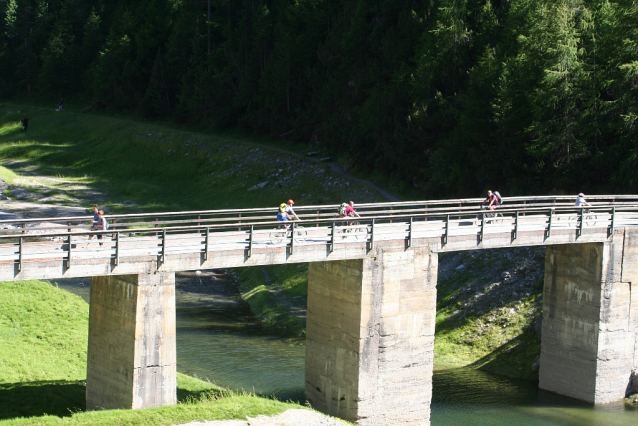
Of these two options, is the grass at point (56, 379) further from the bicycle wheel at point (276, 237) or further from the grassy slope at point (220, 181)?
the grassy slope at point (220, 181)

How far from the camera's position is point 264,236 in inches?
1095

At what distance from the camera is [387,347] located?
28.3 metres

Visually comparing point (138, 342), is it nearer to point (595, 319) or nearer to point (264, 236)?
point (264, 236)

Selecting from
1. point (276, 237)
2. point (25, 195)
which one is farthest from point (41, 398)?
point (25, 195)

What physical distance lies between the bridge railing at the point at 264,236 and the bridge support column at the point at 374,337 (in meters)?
1.13

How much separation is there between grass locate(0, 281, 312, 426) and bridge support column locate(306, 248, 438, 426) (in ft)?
9.42

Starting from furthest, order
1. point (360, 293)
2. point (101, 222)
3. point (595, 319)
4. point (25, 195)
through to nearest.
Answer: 1. point (25, 195)
2. point (595, 319)
3. point (360, 293)
4. point (101, 222)

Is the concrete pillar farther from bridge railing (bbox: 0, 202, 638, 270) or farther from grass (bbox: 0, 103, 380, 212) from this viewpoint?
grass (bbox: 0, 103, 380, 212)

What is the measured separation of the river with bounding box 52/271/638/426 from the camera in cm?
3180

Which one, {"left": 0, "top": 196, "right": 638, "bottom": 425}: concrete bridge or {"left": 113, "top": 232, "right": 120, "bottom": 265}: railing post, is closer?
{"left": 113, "top": 232, "right": 120, "bottom": 265}: railing post

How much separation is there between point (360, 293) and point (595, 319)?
40.6ft

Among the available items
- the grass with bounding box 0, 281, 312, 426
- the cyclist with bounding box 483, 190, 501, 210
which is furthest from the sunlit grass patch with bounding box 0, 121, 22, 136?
the cyclist with bounding box 483, 190, 501, 210

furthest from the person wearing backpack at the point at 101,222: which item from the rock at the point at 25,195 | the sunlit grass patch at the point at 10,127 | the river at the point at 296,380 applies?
the sunlit grass patch at the point at 10,127

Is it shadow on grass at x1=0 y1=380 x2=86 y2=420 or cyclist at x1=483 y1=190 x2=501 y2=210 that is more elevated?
cyclist at x1=483 y1=190 x2=501 y2=210
